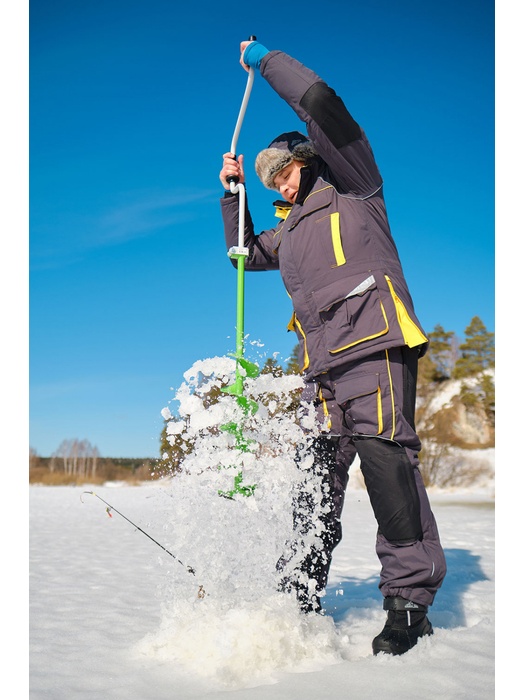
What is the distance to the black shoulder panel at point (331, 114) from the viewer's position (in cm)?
194

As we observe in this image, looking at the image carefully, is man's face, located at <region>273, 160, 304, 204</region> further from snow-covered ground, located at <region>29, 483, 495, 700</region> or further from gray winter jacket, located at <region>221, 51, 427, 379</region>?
snow-covered ground, located at <region>29, 483, 495, 700</region>

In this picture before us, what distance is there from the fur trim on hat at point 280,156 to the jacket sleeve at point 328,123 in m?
0.21

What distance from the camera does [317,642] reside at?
1.80 meters

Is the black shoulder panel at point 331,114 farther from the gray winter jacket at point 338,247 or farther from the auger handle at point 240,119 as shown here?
the auger handle at point 240,119

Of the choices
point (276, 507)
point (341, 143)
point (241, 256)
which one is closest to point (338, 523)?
point (276, 507)

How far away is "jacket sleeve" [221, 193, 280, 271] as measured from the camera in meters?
2.53

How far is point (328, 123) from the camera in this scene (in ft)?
6.38

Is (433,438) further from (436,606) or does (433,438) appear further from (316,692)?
(316,692)

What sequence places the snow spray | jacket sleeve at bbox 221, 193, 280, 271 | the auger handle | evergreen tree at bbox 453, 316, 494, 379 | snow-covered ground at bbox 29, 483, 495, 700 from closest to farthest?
snow-covered ground at bbox 29, 483, 495, 700
the snow spray
the auger handle
jacket sleeve at bbox 221, 193, 280, 271
evergreen tree at bbox 453, 316, 494, 379

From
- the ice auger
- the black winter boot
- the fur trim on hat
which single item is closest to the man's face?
the fur trim on hat

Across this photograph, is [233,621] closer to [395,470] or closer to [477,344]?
[395,470]

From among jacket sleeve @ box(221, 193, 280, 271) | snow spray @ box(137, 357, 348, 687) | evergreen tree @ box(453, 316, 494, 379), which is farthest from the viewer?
evergreen tree @ box(453, 316, 494, 379)

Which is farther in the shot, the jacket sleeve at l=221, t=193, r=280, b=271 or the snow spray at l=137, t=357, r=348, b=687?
the jacket sleeve at l=221, t=193, r=280, b=271

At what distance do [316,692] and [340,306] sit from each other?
1127 millimetres
